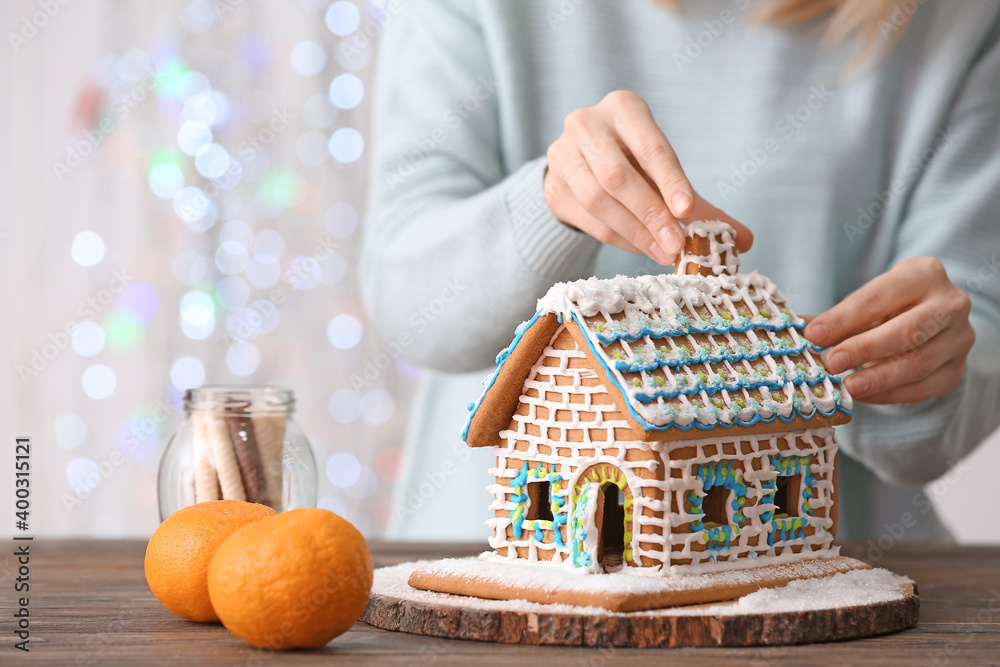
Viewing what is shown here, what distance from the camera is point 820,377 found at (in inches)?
54.5

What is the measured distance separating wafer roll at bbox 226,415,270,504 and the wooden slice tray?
1.19 feet

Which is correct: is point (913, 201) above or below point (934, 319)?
above

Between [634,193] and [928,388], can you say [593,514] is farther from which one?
[928,388]

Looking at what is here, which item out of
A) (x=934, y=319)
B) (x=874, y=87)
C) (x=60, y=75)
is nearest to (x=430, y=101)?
(x=874, y=87)

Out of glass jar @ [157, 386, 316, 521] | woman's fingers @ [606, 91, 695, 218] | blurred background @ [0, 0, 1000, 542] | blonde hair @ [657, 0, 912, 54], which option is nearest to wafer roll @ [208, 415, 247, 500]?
glass jar @ [157, 386, 316, 521]

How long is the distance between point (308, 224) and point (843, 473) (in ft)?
7.01

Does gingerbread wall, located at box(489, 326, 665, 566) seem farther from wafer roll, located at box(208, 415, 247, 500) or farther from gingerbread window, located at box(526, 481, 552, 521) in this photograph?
wafer roll, located at box(208, 415, 247, 500)

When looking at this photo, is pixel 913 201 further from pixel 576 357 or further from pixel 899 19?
pixel 576 357

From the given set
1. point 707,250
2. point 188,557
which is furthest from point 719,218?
point 188,557

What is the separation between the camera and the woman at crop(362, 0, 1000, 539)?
6.26ft

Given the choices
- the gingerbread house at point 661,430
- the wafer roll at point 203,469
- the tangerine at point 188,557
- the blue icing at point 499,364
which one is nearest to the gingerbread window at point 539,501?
the gingerbread house at point 661,430

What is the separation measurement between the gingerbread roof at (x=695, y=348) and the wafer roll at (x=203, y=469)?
396mm

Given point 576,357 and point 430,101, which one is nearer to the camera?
point 576,357

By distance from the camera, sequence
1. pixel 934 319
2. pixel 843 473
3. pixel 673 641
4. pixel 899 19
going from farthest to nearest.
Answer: pixel 843 473 < pixel 899 19 < pixel 934 319 < pixel 673 641
